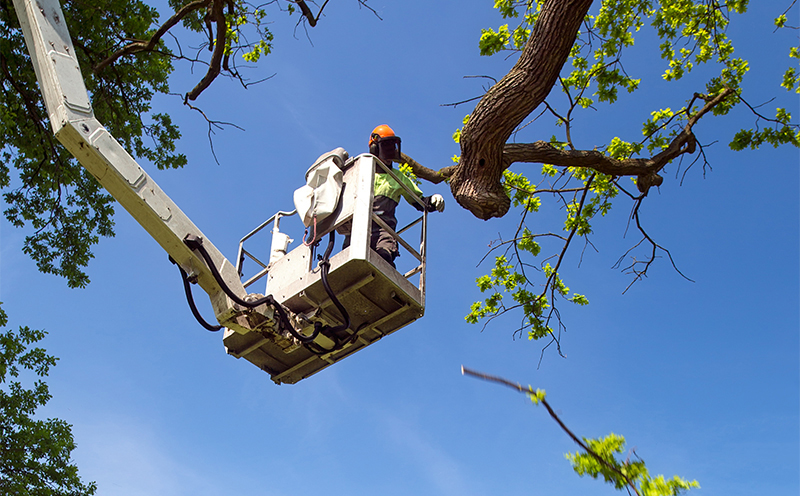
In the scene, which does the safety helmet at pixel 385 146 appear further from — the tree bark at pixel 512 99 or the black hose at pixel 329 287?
the black hose at pixel 329 287

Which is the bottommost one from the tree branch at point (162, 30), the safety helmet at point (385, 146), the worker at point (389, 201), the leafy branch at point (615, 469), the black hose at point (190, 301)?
the leafy branch at point (615, 469)

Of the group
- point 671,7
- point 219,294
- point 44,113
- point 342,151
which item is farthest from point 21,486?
point 671,7

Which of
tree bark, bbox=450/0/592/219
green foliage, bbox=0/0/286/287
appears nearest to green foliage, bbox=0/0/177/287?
green foliage, bbox=0/0/286/287

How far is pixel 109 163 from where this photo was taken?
185 inches

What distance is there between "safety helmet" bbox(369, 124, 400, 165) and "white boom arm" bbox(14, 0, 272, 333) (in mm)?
2473

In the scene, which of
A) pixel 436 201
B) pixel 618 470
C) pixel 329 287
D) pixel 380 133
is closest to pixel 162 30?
pixel 380 133

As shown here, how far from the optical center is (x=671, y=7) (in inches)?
360

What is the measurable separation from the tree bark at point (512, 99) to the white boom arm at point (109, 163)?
7.45 ft

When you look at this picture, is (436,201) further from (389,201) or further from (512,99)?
(512,99)

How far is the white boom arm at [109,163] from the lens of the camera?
15.5ft

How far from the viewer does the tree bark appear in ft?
18.1

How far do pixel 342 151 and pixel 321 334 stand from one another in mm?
1656

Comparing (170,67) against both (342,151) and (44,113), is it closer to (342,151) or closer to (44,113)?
(44,113)

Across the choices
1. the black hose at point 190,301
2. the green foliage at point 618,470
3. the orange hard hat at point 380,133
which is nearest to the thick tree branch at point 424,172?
the orange hard hat at point 380,133
